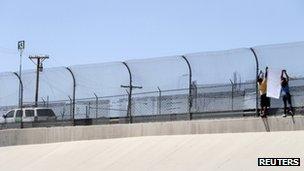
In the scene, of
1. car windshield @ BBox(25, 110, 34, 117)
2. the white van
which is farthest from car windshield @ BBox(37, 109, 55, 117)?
car windshield @ BBox(25, 110, 34, 117)

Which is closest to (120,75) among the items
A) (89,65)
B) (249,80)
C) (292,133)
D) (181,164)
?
(89,65)

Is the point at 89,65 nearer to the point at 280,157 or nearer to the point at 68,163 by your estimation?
the point at 68,163

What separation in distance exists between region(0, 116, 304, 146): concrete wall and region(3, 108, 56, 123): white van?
1.19 metres

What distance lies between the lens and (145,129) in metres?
18.9

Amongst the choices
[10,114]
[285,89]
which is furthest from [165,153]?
[10,114]

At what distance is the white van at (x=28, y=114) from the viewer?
2431 centimetres

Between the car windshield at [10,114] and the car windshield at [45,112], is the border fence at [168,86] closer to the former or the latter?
the car windshield at [45,112]

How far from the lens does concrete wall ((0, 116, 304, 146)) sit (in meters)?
15.8

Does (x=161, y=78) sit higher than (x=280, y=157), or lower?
higher

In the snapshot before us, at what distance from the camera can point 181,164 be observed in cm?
1540

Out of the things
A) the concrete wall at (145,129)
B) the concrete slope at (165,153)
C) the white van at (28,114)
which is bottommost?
the concrete slope at (165,153)

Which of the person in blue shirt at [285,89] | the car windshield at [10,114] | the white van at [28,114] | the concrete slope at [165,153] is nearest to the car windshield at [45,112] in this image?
the white van at [28,114]

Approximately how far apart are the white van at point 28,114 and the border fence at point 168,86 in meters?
0.46

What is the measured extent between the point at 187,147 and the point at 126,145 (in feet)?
8.09
